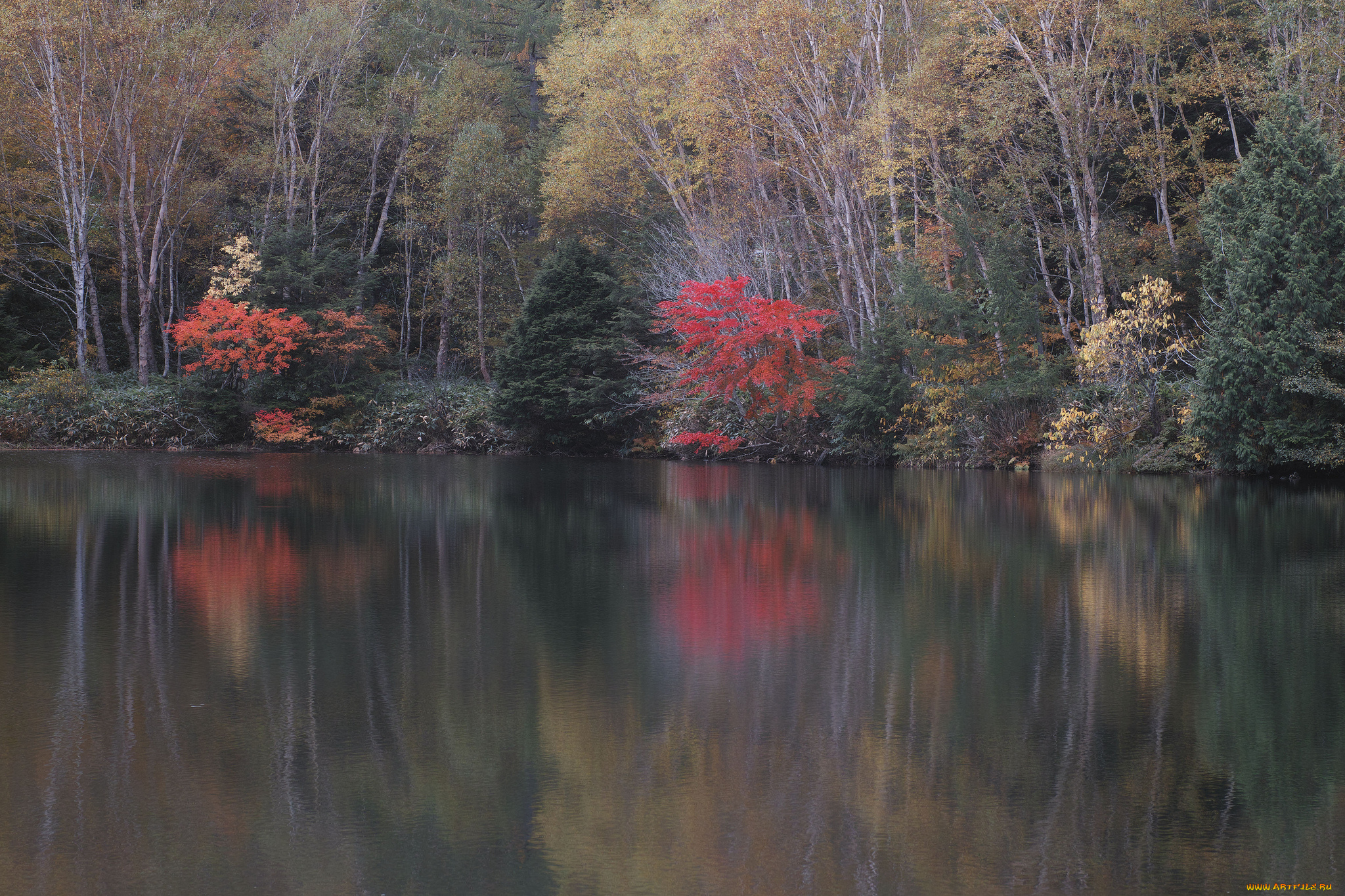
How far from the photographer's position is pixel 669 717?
4375 mm

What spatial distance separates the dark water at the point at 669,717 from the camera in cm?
308

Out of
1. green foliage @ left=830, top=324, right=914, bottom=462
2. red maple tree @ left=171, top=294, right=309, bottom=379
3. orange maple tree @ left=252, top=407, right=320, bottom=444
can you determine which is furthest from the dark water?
orange maple tree @ left=252, top=407, right=320, bottom=444

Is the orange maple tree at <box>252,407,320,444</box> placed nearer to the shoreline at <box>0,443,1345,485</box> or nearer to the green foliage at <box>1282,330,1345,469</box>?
the shoreline at <box>0,443,1345,485</box>

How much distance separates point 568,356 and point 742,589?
65.2 feet

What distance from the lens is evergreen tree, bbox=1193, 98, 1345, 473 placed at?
52.6 ft

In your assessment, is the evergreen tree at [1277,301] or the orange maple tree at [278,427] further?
the orange maple tree at [278,427]

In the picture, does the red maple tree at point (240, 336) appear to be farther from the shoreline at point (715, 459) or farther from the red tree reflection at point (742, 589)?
the red tree reflection at point (742, 589)

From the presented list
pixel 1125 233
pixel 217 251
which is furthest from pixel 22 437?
pixel 1125 233

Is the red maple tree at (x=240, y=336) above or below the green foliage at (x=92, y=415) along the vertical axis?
above

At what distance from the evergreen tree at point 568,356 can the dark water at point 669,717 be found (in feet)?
56.0

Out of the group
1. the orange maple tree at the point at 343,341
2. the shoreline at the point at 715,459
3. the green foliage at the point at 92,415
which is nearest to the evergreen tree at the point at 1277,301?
the shoreline at the point at 715,459

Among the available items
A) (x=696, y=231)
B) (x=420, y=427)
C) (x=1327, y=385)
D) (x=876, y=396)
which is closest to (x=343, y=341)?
(x=420, y=427)

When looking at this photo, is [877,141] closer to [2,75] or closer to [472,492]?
[472,492]

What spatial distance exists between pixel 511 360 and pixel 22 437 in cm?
1127
